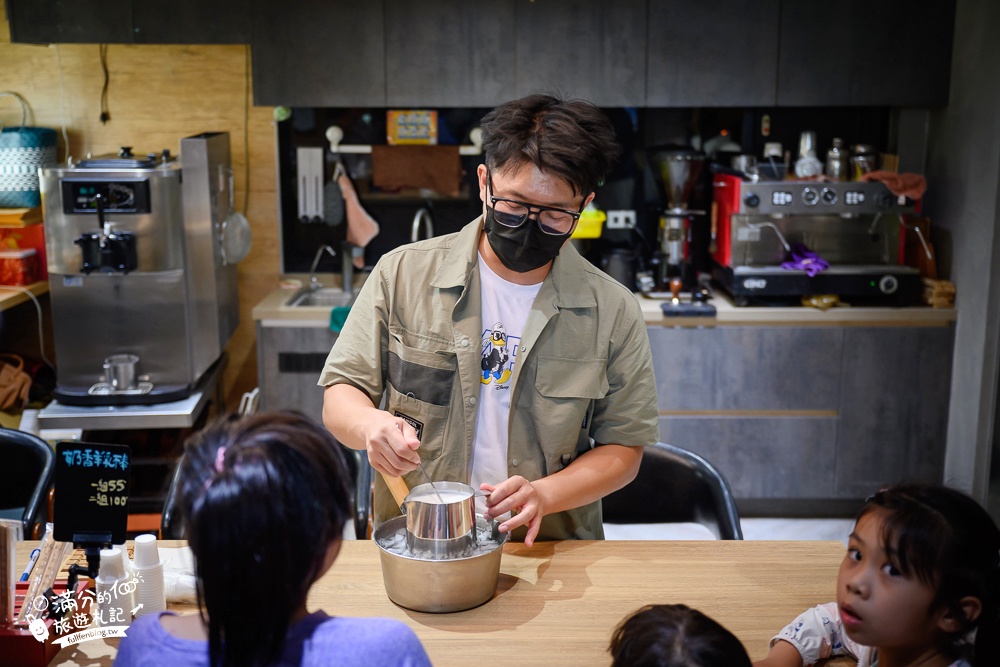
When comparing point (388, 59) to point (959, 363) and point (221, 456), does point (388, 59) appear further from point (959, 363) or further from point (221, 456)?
point (221, 456)

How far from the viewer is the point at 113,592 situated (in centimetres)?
155

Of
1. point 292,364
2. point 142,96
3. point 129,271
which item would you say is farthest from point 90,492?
point 142,96

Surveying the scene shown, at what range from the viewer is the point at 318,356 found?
4.00 metres

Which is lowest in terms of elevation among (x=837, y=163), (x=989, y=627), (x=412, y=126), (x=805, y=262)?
(x=989, y=627)

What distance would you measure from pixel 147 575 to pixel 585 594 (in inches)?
28.2

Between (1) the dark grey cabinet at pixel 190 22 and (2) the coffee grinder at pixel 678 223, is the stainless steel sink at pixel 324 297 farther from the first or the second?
(2) the coffee grinder at pixel 678 223

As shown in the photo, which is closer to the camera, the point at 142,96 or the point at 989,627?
the point at 989,627

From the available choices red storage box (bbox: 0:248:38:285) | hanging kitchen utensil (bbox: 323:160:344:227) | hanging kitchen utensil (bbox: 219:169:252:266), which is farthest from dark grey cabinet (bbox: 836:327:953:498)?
red storage box (bbox: 0:248:38:285)

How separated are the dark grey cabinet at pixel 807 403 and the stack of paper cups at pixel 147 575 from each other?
2.67m

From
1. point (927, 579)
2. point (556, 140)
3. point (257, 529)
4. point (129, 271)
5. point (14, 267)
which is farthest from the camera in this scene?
point (14, 267)

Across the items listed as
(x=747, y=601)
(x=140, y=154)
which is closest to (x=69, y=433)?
(x=140, y=154)

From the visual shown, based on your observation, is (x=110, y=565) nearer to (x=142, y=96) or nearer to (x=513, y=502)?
(x=513, y=502)

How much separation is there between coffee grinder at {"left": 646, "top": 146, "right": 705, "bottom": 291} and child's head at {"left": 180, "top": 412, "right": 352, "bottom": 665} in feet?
11.0

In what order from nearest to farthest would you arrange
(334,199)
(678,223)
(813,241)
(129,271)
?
(129,271) < (813,241) < (678,223) < (334,199)
